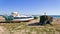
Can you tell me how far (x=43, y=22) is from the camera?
708 inches

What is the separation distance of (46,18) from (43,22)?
2.64 feet

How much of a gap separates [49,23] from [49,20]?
49 cm

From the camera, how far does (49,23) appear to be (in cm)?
1831

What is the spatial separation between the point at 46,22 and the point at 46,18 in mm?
659

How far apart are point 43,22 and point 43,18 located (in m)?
0.64

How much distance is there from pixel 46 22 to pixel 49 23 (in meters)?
0.55

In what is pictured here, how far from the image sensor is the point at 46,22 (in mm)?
18172

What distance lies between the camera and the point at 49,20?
1836 cm

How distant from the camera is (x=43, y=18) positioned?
1800 cm

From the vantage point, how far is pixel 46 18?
59.2 feet

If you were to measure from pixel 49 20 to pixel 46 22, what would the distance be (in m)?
0.63

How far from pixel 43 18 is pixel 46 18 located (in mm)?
489
